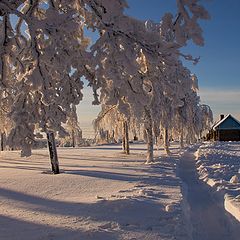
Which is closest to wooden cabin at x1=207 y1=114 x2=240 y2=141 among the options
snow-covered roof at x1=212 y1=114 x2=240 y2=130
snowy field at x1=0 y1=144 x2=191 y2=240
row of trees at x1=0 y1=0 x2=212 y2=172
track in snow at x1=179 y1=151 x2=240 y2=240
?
snow-covered roof at x1=212 y1=114 x2=240 y2=130

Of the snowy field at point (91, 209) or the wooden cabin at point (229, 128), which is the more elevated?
the wooden cabin at point (229, 128)

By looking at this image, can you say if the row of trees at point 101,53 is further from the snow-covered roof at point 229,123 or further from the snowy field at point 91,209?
the snow-covered roof at point 229,123

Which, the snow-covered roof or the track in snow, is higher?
the snow-covered roof

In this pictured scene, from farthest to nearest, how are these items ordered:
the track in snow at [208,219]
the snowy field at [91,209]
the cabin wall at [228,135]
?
the cabin wall at [228,135] < the track in snow at [208,219] < the snowy field at [91,209]

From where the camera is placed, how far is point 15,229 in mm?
6371

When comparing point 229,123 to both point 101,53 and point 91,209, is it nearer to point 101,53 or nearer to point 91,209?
point 91,209

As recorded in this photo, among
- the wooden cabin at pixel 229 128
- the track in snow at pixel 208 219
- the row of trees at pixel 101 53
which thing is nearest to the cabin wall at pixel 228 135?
the wooden cabin at pixel 229 128

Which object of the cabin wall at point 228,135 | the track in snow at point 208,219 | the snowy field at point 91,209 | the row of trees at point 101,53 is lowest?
the track in snow at point 208,219

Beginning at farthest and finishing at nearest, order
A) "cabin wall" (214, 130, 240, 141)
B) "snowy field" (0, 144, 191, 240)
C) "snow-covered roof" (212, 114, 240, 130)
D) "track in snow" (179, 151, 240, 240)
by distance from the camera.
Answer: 1. "cabin wall" (214, 130, 240, 141)
2. "snow-covered roof" (212, 114, 240, 130)
3. "track in snow" (179, 151, 240, 240)
4. "snowy field" (0, 144, 191, 240)

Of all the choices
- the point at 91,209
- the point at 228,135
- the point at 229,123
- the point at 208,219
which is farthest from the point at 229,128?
the point at 91,209

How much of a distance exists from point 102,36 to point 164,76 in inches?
65.5

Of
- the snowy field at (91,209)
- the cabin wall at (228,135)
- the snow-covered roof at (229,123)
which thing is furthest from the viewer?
the cabin wall at (228,135)

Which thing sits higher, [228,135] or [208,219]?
[228,135]

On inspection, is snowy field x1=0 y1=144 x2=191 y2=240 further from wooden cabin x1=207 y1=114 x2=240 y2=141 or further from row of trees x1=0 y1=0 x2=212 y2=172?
wooden cabin x1=207 y1=114 x2=240 y2=141
